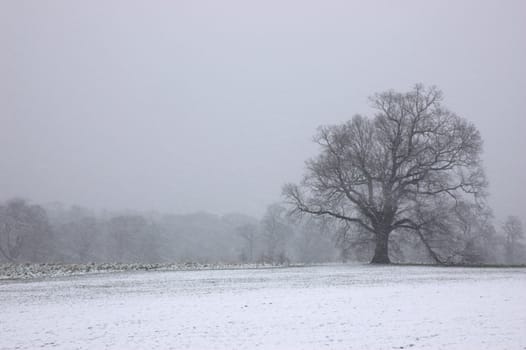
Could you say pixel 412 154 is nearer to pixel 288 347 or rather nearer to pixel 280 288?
pixel 280 288

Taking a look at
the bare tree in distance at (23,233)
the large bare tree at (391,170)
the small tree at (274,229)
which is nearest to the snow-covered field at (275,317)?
the large bare tree at (391,170)

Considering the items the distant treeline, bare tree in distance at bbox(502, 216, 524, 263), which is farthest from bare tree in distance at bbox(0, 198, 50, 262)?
bare tree in distance at bbox(502, 216, 524, 263)

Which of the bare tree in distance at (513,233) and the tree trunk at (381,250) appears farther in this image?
the bare tree in distance at (513,233)

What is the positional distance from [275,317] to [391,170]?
1055 inches

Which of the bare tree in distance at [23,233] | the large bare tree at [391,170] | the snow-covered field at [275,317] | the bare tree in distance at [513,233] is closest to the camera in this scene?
the snow-covered field at [275,317]

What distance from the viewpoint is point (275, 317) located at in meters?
12.7

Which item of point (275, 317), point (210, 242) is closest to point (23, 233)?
point (275, 317)

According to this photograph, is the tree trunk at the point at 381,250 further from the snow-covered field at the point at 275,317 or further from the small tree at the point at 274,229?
the small tree at the point at 274,229

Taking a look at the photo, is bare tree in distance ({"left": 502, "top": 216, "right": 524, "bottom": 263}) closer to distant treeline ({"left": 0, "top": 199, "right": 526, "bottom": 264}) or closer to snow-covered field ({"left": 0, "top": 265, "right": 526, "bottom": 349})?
distant treeline ({"left": 0, "top": 199, "right": 526, "bottom": 264})

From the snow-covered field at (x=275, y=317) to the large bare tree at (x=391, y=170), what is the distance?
1688 cm

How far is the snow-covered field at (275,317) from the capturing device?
10242 millimetres

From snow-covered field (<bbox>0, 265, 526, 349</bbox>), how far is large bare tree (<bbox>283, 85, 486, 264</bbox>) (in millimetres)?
16878

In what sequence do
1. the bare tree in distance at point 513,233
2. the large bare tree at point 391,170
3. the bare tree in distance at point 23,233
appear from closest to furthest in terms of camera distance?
the large bare tree at point 391,170 < the bare tree in distance at point 23,233 < the bare tree in distance at point 513,233

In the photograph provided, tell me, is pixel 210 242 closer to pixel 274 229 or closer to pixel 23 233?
pixel 274 229
